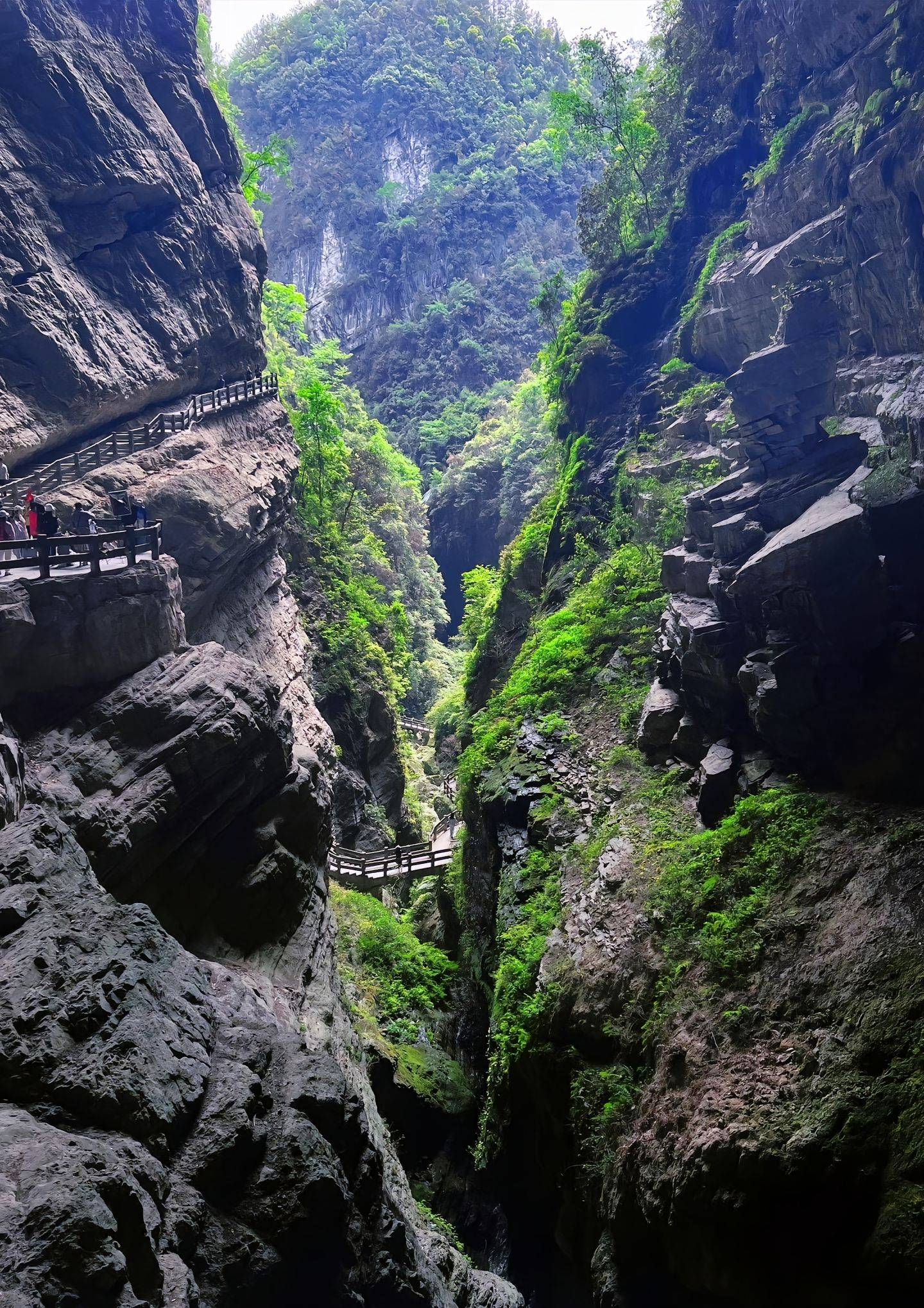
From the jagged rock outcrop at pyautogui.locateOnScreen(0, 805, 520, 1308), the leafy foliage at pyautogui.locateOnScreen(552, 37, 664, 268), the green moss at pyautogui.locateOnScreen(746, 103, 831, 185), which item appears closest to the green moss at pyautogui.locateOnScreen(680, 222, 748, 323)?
the green moss at pyautogui.locateOnScreen(746, 103, 831, 185)

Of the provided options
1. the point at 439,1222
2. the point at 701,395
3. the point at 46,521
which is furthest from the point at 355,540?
the point at 439,1222

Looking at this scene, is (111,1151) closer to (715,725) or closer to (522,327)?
(715,725)

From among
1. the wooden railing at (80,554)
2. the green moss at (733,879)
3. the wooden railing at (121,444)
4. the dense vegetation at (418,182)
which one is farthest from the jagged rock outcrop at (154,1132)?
the dense vegetation at (418,182)

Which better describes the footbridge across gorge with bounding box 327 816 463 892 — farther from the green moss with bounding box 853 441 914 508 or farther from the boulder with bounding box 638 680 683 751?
the green moss with bounding box 853 441 914 508

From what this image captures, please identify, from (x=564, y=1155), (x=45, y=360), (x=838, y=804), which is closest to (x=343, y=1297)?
(x=564, y=1155)

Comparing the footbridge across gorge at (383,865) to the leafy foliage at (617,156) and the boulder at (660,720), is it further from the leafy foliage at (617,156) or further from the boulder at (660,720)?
the leafy foliage at (617,156)
